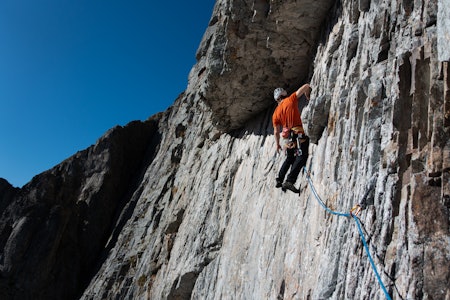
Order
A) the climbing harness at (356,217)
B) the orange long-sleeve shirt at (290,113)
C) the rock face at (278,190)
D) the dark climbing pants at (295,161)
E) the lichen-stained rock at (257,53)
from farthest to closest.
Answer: the lichen-stained rock at (257,53) < the orange long-sleeve shirt at (290,113) < the dark climbing pants at (295,161) < the rock face at (278,190) < the climbing harness at (356,217)

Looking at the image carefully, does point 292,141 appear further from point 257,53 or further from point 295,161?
point 257,53

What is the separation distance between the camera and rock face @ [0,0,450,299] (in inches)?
216

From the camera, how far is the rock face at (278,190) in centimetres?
Result: 548

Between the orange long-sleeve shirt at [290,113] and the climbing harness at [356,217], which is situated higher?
the orange long-sleeve shirt at [290,113]

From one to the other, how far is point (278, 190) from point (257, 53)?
4.78 meters

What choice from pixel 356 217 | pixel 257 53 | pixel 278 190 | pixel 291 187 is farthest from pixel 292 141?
pixel 257 53

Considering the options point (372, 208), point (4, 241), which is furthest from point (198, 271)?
point (4, 241)

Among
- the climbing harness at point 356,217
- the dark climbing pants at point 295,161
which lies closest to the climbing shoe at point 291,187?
the dark climbing pants at point 295,161

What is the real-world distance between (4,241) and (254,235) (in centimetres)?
2374

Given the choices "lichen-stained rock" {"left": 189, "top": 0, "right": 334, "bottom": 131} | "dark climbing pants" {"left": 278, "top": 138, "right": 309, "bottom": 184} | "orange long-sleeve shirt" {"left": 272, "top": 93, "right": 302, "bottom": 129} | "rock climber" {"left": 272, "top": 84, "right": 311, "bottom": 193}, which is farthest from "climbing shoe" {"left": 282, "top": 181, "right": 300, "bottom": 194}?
"lichen-stained rock" {"left": 189, "top": 0, "right": 334, "bottom": 131}

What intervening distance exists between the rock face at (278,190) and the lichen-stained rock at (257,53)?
4 cm

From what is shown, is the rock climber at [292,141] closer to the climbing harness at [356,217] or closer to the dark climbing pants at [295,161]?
the dark climbing pants at [295,161]

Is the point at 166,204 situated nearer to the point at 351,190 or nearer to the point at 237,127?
the point at 237,127

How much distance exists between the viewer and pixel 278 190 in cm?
1171
